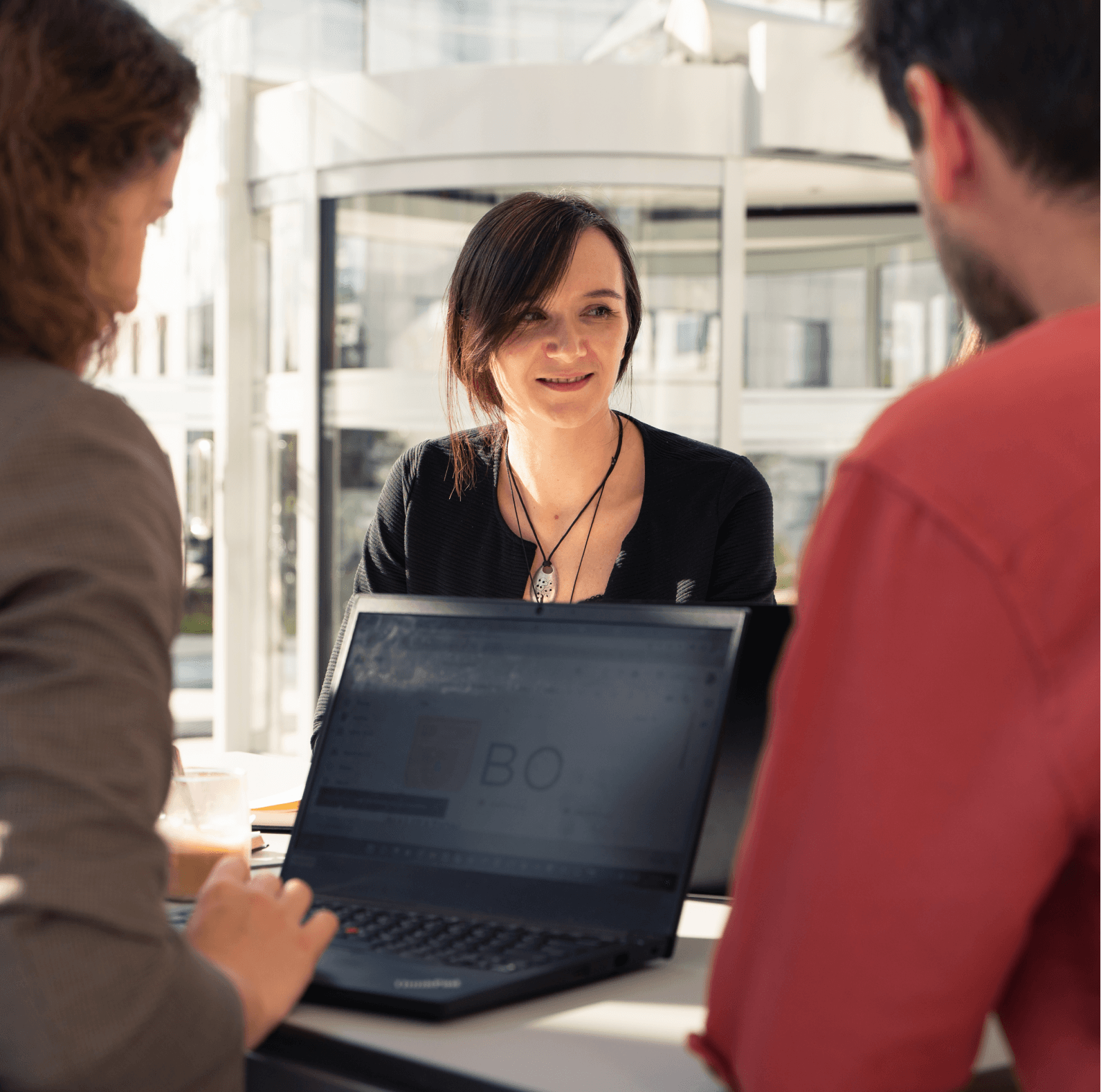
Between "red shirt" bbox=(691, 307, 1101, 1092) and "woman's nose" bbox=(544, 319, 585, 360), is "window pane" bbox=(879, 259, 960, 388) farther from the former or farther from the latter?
"red shirt" bbox=(691, 307, 1101, 1092)

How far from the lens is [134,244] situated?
2.88 ft

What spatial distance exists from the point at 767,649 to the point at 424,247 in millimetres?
4639

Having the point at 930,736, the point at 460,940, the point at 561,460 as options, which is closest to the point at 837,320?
the point at 561,460

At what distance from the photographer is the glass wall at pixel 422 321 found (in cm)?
544

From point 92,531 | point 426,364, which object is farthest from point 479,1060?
Answer: point 426,364

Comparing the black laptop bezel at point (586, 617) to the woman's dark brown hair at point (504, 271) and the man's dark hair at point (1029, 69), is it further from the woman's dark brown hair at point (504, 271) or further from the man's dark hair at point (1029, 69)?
the woman's dark brown hair at point (504, 271)

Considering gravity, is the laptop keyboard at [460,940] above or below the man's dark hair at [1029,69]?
below

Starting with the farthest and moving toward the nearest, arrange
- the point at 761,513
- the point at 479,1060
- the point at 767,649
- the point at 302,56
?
1. the point at 302,56
2. the point at 761,513
3. the point at 767,649
4. the point at 479,1060

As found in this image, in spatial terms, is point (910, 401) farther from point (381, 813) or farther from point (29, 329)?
point (381, 813)

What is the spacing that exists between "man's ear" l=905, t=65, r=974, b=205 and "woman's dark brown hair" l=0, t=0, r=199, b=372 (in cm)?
49

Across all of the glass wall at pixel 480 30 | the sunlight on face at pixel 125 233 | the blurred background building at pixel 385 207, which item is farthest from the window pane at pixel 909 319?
the sunlight on face at pixel 125 233

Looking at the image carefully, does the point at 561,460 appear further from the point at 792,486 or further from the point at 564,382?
the point at 792,486

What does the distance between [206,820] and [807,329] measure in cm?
732

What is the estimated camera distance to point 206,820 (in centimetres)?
124
